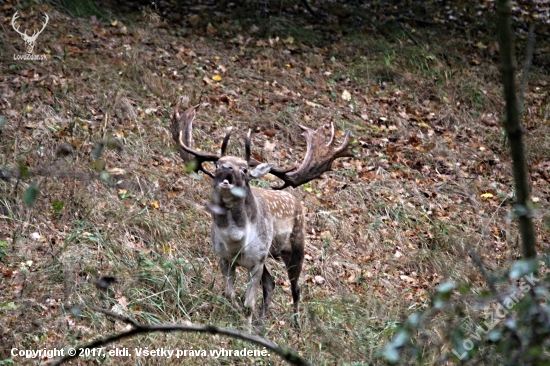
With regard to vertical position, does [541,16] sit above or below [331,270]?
above

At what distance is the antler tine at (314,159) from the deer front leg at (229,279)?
109 cm

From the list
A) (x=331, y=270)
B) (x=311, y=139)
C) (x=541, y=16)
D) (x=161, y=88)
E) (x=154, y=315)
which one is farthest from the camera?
(x=541, y=16)

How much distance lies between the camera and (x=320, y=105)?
13.0 meters

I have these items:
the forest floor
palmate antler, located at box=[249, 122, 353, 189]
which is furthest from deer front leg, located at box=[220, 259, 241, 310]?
palmate antler, located at box=[249, 122, 353, 189]

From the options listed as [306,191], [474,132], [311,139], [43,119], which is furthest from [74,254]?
[474,132]

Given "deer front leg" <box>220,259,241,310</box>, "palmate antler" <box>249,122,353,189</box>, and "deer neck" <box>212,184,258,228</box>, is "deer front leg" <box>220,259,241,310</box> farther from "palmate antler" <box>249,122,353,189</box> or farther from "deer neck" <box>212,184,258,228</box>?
"palmate antler" <box>249,122,353,189</box>

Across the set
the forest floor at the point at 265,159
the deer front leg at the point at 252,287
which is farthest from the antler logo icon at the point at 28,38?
the deer front leg at the point at 252,287

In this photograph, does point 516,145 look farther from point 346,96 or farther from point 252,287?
point 346,96

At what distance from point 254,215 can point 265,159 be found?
4.21 meters

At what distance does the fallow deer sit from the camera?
6625 mm

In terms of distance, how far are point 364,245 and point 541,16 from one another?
10625mm

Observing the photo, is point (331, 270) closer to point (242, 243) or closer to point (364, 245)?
point (364, 245)

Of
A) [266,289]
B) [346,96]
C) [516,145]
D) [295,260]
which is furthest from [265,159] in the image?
[516,145]

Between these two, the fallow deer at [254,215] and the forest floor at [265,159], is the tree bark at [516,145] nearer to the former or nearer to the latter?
the forest floor at [265,159]
